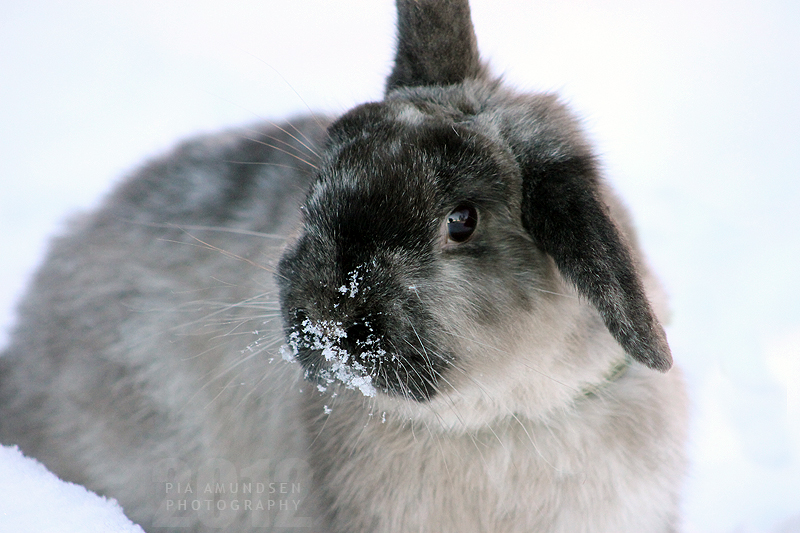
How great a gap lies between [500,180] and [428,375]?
57 centimetres

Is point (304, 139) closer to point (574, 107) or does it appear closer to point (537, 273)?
point (574, 107)

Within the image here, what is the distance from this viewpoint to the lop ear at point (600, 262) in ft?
5.35

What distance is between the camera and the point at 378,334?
65.7 inches

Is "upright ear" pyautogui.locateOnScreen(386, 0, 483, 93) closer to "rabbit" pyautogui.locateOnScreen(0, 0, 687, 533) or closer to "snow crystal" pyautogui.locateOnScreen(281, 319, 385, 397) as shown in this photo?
"rabbit" pyautogui.locateOnScreen(0, 0, 687, 533)

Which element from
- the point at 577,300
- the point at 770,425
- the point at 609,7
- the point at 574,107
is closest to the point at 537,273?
the point at 577,300

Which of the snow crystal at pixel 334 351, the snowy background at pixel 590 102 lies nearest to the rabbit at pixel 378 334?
the snow crystal at pixel 334 351

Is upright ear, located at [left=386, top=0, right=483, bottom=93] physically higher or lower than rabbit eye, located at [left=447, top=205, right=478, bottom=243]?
higher

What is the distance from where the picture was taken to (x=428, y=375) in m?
1.78

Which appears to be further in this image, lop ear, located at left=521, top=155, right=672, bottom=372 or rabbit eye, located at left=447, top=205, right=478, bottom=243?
rabbit eye, located at left=447, top=205, right=478, bottom=243

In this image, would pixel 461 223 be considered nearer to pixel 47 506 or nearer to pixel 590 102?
pixel 47 506

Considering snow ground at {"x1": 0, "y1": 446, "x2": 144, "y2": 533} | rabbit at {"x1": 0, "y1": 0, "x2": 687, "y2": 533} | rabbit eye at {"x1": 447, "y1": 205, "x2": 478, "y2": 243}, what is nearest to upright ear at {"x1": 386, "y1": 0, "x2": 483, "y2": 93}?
rabbit at {"x1": 0, "y1": 0, "x2": 687, "y2": 533}

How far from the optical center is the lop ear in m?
1.63

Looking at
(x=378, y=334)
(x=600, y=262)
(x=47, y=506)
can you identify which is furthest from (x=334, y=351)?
(x=47, y=506)

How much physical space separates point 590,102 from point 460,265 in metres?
2.91
